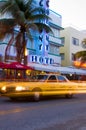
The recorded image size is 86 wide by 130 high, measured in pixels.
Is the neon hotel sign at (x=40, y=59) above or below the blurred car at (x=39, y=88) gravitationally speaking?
above

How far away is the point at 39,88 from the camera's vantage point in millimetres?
19281

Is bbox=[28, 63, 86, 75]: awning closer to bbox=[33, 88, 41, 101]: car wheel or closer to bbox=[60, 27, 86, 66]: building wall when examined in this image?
bbox=[60, 27, 86, 66]: building wall

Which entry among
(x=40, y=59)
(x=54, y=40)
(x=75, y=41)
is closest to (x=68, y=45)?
(x=75, y=41)

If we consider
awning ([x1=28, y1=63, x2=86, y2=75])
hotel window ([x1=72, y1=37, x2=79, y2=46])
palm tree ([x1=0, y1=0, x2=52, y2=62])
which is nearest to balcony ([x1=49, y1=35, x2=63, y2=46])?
awning ([x1=28, y1=63, x2=86, y2=75])

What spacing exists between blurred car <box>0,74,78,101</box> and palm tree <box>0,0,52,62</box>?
8.98m

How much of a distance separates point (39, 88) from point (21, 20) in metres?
10.9

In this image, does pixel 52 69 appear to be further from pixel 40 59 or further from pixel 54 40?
pixel 54 40

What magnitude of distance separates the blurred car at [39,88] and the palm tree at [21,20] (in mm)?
8976

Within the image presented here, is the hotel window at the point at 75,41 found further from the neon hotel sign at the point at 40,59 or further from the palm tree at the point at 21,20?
the palm tree at the point at 21,20

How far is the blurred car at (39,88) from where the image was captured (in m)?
18.6

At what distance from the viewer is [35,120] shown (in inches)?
467

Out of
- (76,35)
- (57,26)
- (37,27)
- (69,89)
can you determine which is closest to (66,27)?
(76,35)

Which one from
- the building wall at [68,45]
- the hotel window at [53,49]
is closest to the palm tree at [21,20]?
the hotel window at [53,49]

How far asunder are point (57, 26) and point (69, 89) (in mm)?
27308
